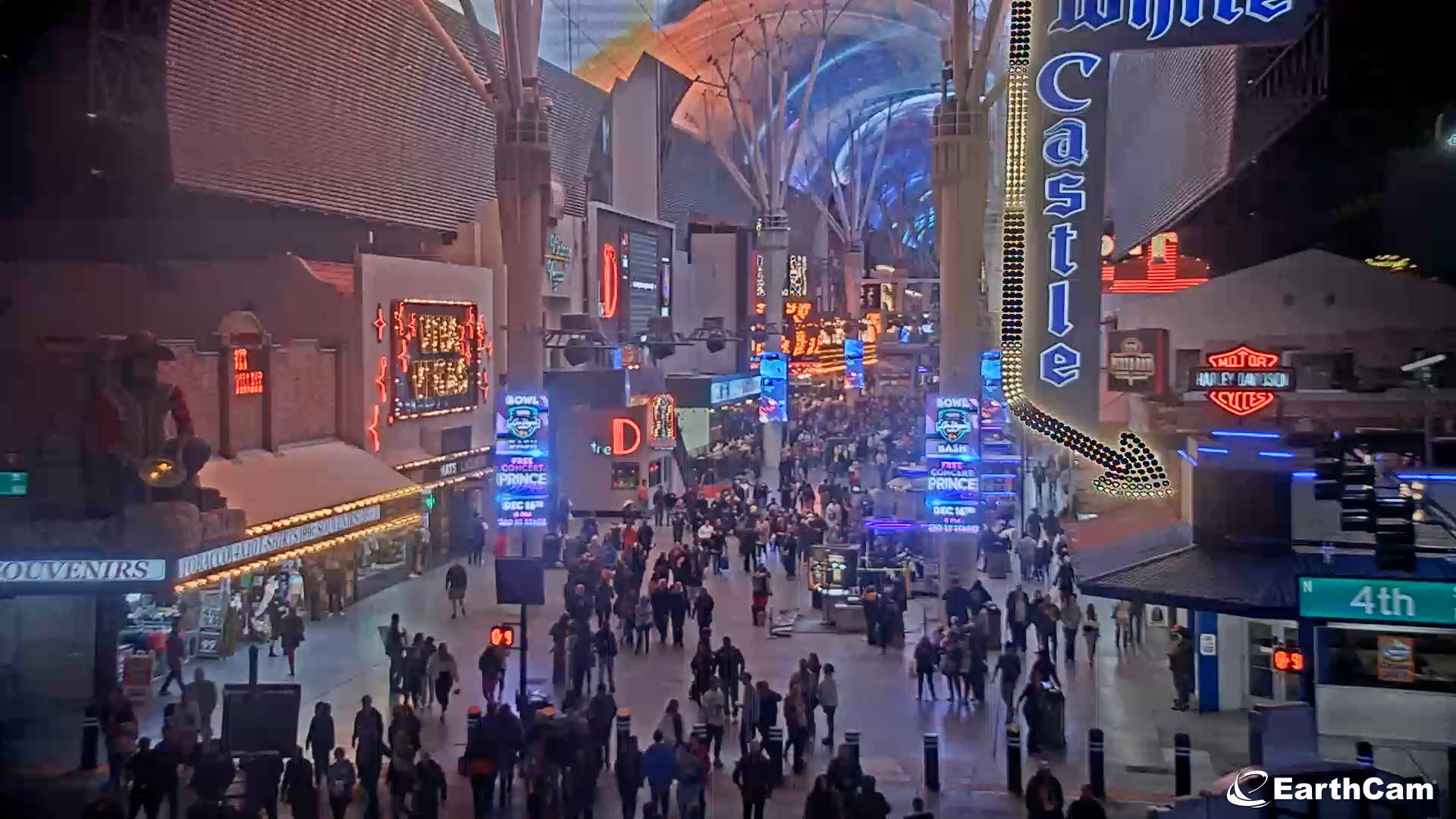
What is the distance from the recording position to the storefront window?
16.0 m

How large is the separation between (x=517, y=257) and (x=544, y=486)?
4.68 meters

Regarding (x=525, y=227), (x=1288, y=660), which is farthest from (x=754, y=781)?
(x=525, y=227)

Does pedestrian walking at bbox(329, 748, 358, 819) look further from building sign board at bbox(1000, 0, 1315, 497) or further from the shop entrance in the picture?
the shop entrance

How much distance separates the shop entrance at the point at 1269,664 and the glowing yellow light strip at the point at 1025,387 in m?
5.15

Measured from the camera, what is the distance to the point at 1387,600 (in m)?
12.5

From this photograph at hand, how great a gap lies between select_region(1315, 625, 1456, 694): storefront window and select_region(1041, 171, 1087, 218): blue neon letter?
6966mm

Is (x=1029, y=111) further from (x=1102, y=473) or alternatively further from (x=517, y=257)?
(x=517, y=257)

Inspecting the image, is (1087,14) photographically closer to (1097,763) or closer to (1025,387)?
(1025,387)

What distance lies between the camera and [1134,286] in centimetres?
3128

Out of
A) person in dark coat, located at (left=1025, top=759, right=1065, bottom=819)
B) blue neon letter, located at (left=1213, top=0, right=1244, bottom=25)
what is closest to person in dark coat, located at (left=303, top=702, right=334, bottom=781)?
person in dark coat, located at (left=1025, top=759, right=1065, bottom=819)

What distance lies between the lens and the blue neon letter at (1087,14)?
43.1 ft

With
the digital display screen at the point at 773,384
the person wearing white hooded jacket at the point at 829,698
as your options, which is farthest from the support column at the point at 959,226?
the digital display screen at the point at 773,384

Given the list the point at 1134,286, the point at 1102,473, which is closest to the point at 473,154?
the point at 1134,286

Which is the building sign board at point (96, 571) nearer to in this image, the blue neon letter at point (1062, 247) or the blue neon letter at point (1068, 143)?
the blue neon letter at point (1062, 247)
